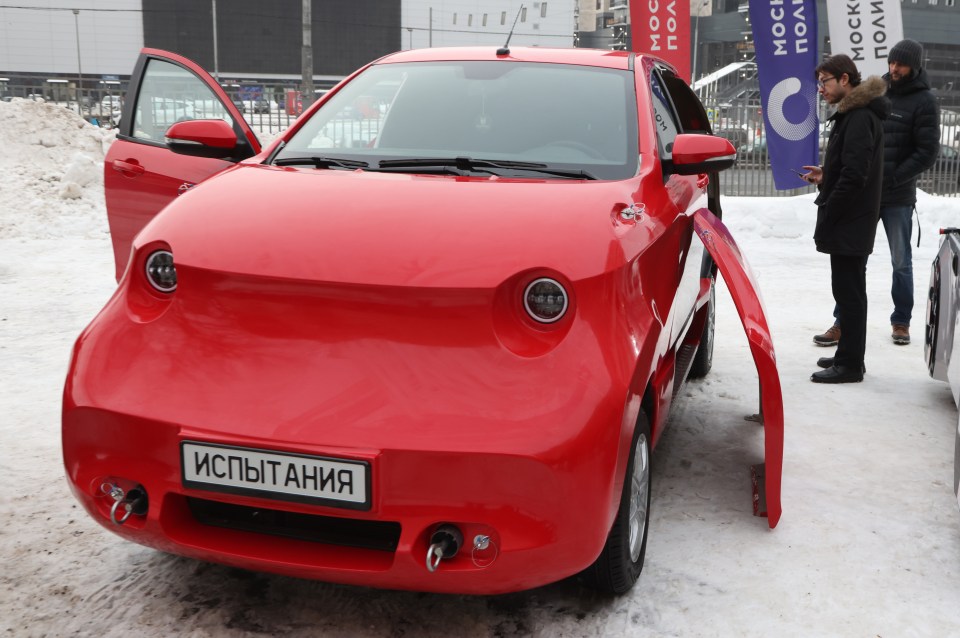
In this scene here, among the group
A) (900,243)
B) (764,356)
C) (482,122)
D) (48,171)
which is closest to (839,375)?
(900,243)

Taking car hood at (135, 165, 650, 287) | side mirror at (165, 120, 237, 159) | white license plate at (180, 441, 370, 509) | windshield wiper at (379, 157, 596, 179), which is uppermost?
side mirror at (165, 120, 237, 159)

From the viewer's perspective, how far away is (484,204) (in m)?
2.69

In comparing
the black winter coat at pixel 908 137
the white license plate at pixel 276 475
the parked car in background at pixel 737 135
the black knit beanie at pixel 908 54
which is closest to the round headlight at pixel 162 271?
the white license plate at pixel 276 475

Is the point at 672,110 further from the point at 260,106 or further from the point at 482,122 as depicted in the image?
the point at 260,106

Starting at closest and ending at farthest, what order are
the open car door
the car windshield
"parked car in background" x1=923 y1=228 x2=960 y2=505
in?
1. the car windshield
2. "parked car in background" x1=923 y1=228 x2=960 y2=505
3. the open car door

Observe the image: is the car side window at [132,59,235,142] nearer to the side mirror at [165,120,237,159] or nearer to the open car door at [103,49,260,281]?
the open car door at [103,49,260,281]

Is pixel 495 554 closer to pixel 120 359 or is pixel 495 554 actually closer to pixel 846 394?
pixel 120 359

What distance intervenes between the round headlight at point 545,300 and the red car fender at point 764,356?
3.26 ft

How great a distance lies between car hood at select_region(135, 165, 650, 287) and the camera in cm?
244

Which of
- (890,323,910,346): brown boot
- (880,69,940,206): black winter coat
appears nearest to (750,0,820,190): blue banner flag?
(880,69,940,206): black winter coat

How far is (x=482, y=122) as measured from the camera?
3.47m

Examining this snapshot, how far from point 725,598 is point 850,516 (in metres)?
0.93

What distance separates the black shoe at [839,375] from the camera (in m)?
5.38

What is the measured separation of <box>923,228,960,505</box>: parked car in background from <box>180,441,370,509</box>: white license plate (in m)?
2.98
